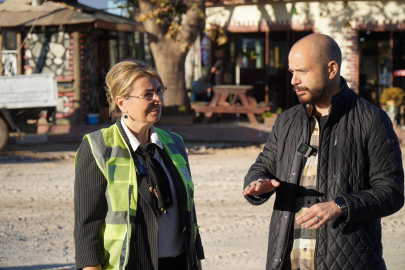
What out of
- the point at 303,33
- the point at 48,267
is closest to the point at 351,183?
the point at 48,267

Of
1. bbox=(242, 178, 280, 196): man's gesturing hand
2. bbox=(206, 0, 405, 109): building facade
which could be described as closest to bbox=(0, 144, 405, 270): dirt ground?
bbox=(242, 178, 280, 196): man's gesturing hand

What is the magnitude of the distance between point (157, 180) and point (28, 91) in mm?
11551

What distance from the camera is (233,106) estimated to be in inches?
664

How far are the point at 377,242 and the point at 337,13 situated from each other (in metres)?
15.6

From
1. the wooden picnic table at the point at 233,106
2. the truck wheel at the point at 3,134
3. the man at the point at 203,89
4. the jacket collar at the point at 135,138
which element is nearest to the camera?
the jacket collar at the point at 135,138

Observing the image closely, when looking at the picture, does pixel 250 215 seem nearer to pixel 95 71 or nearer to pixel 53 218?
pixel 53 218

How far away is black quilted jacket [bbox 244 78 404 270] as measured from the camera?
3.16 m

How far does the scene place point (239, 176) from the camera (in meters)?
11.0

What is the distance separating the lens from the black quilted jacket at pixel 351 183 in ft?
10.4

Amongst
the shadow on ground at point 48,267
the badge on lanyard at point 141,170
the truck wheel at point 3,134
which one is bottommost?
the shadow on ground at point 48,267

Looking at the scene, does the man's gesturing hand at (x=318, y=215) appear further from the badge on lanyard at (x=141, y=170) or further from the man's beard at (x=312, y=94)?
the badge on lanyard at (x=141, y=170)

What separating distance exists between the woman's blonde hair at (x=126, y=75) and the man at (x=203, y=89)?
16.3 meters

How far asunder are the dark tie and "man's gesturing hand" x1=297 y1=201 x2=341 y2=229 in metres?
0.64

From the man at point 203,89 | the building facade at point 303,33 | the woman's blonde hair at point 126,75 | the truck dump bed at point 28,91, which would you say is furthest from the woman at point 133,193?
the man at point 203,89
